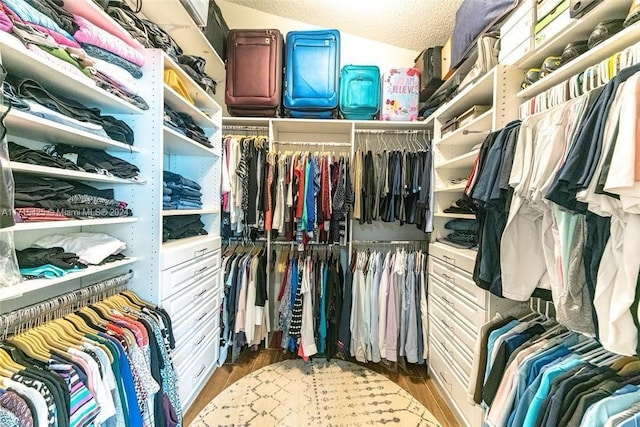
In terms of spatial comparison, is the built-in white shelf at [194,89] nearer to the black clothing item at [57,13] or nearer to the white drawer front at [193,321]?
the black clothing item at [57,13]

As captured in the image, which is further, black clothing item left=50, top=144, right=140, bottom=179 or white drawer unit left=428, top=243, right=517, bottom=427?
white drawer unit left=428, top=243, right=517, bottom=427

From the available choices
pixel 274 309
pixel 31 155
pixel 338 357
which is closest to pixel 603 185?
pixel 31 155

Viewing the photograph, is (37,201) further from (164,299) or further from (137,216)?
(164,299)

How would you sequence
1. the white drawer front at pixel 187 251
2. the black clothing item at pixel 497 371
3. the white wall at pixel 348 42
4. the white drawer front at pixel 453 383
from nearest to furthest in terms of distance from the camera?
1. the black clothing item at pixel 497 371
2. the white drawer front at pixel 187 251
3. the white drawer front at pixel 453 383
4. the white wall at pixel 348 42

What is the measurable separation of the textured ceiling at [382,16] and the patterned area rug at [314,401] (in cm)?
280

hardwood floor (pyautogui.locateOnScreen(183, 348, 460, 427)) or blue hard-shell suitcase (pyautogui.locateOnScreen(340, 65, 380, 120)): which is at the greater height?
blue hard-shell suitcase (pyautogui.locateOnScreen(340, 65, 380, 120))

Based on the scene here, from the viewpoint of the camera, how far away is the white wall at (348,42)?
288 cm

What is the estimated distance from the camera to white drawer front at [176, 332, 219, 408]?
5.89 feet

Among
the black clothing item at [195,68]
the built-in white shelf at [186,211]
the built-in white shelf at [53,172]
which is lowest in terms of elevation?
the built-in white shelf at [186,211]

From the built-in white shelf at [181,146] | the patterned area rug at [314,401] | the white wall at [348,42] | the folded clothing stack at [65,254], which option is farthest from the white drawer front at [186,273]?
the white wall at [348,42]

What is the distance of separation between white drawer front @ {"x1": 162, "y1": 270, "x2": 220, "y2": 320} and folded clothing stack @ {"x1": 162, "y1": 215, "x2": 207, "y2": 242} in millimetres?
318

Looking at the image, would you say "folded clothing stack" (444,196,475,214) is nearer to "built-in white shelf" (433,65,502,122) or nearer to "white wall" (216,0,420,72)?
"built-in white shelf" (433,65,502,122)

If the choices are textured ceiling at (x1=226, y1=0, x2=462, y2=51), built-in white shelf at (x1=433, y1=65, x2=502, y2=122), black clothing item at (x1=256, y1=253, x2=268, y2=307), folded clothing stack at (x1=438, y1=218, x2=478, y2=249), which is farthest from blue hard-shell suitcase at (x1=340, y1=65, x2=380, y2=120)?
black clothing item at (x1=256, y1=253, x2=268, y2=307)

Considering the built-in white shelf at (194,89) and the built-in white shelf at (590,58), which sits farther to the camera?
the built-in white shelf at (194,89)
